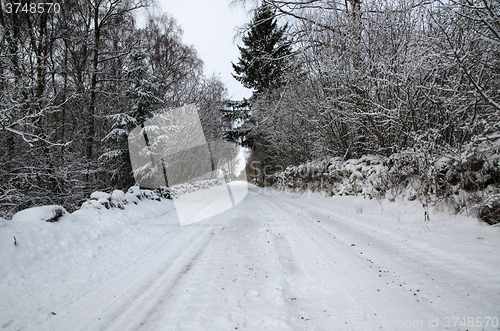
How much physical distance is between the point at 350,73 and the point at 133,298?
7.41 meters

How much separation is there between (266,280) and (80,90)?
1083 centimetres

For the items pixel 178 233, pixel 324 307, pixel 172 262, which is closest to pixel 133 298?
pixel 172 262

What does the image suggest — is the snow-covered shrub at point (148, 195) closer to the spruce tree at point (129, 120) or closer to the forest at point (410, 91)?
the spruce tree at point (129, 120)

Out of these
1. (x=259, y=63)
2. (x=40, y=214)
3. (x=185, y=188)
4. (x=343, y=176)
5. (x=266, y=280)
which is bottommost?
(x=266, y=280)

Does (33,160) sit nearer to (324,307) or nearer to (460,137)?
(324,307)

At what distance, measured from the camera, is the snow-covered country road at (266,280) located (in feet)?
5.86

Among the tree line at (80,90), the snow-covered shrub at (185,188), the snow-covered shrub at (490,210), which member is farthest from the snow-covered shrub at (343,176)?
the tree line at (80,90)

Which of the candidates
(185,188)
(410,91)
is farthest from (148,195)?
(410,91)

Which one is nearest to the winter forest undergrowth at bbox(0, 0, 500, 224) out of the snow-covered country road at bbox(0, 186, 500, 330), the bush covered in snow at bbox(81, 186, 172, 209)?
the bush covered in snow at bbox(81, 186, 172, 209)

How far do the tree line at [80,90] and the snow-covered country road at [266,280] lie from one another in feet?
10.5

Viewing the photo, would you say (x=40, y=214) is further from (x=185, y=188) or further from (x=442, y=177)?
(x=185, y=188)

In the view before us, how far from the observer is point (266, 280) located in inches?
95.1

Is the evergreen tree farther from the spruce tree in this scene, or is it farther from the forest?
the spruce tree

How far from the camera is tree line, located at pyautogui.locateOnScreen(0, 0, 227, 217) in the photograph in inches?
220
